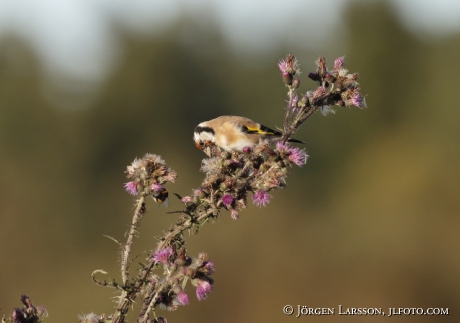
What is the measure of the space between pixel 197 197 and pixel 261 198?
505 mm

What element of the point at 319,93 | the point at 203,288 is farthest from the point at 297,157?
the point at 203,288

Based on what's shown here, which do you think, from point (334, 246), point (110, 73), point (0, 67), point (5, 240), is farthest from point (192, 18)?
point (334, 246)

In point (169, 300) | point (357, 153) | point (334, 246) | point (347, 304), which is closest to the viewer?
point (169, 300)

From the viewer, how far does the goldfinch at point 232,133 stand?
19.6 feet

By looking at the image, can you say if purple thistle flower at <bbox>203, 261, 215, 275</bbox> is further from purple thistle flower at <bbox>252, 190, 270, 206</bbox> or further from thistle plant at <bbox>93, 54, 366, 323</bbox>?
purple thistle flower at <bbox>252, 190, 270, 206</bbox>

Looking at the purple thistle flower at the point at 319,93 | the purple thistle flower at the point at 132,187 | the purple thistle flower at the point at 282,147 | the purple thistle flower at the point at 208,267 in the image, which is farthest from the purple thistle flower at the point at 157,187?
the purple thistle flower at the point at 319,93

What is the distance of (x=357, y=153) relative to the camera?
2852cm

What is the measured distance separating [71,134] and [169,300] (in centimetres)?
2729

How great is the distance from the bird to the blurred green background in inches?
237

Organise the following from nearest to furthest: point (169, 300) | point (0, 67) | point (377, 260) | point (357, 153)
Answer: point (169, 300) < point (377, 260) < point (357, 153) < point (0, 67)

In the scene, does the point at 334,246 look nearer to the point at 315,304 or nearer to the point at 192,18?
the point at 315,304

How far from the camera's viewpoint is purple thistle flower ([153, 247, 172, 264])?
9.64 ft

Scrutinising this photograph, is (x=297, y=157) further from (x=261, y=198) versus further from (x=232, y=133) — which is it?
(x=232, y=133)

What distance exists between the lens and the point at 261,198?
3.60m
